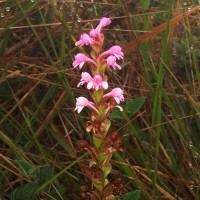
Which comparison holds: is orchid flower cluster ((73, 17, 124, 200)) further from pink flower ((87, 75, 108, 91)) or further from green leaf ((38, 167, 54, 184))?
green leaf ((38, 167, 54, 184))

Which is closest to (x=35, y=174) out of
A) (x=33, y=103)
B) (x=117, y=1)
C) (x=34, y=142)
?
(x=34, y=142)

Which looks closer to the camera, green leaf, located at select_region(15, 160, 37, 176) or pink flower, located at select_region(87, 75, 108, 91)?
pink flower, located at select_region(87, 75, 108, 91)

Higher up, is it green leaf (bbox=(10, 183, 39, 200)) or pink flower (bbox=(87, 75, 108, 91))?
pink flower (bbox=(87, 75, 108, 91))

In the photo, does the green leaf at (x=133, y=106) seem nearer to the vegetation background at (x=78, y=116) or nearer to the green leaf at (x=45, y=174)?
the vegetation background at (x=78, y=116)

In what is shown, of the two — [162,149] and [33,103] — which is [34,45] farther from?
[162,149]

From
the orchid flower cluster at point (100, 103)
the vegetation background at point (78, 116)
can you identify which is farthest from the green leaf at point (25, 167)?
the orchid flower cluster at point (100, 103)

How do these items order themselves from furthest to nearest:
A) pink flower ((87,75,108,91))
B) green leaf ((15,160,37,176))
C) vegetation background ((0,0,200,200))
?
vegetation background ((0,0,200,200))
green leaf ((15,160,37,176))
pink flower ((87,75,108,91))

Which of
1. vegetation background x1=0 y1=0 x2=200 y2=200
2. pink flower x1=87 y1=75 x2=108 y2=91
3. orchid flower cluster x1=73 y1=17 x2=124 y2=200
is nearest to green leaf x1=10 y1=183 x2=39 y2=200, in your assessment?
vegetation background x1=0 y1=0 x2=200 y2=200

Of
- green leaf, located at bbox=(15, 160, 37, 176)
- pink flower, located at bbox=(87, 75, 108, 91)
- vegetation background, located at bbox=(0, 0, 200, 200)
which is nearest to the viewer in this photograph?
pink flower, located at bbox=(87, 75, 108, 91)
